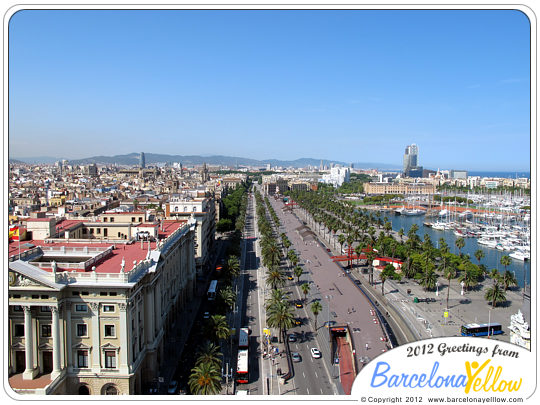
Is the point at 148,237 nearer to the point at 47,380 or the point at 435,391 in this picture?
the point at 47,380

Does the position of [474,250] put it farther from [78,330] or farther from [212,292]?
[78,330]

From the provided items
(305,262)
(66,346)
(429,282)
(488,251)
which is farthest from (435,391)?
(488,251)

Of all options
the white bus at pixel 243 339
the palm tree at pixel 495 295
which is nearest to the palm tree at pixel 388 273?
the palm tree at pixel 495 295

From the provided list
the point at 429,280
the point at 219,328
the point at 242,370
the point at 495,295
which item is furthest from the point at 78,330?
the point at 495,295

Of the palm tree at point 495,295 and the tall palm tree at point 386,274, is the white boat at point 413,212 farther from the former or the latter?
the palm tree at point 495,295

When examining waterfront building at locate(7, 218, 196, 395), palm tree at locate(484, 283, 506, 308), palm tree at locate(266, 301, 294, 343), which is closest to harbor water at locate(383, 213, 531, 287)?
palm tree at locate(484, 283, 506, 308)
